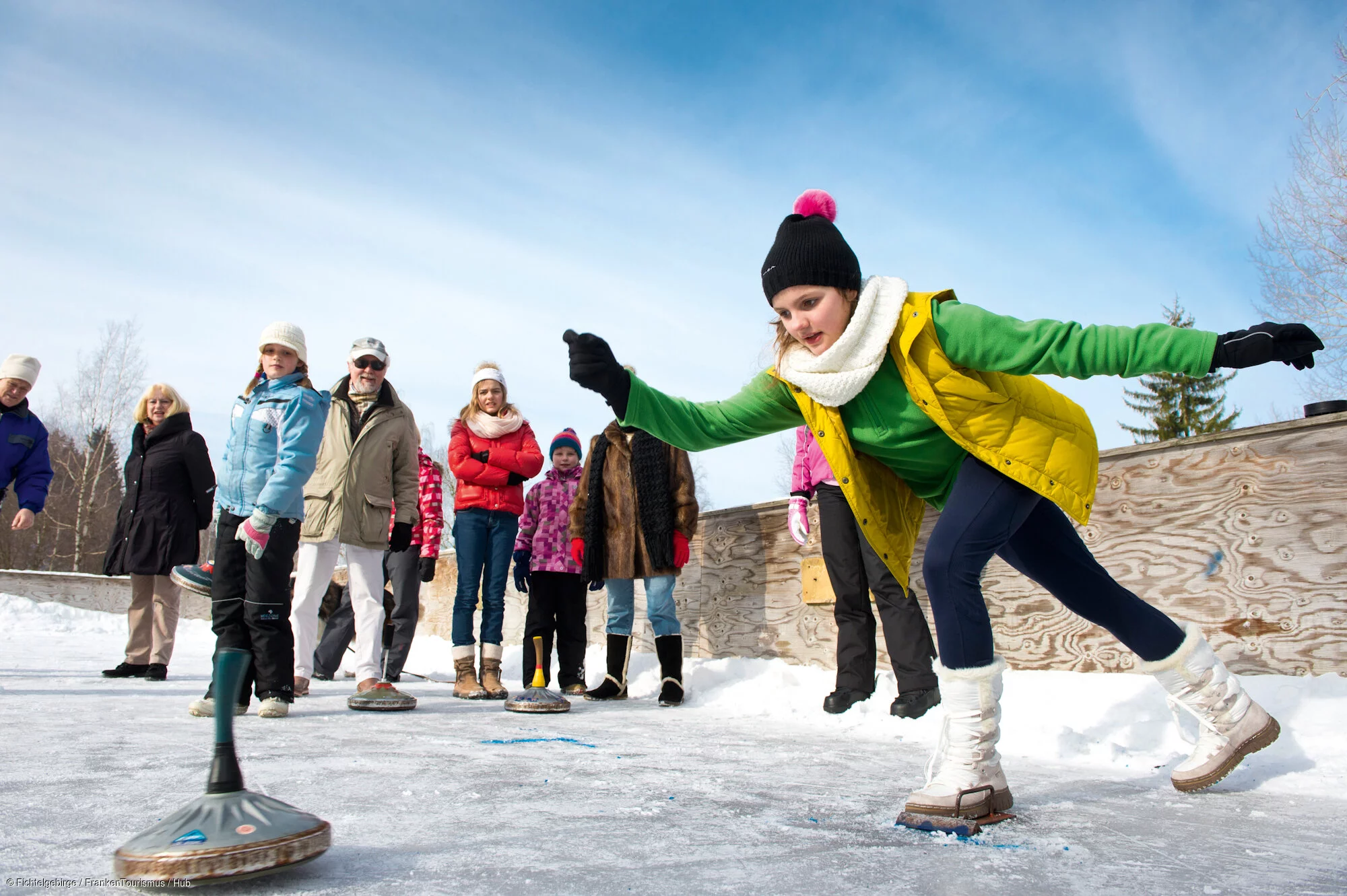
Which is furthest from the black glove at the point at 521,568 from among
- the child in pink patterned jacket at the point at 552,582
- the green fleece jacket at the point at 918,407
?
the green fleece jacket at the point at 918,407

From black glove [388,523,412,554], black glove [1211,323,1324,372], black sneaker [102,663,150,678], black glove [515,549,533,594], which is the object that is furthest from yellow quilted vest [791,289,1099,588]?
black sneaker [102,663,150,678]

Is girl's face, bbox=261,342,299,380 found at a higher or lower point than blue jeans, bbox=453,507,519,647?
higher

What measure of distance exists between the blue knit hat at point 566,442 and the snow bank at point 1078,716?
178 centimetres

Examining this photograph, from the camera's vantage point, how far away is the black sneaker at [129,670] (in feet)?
19.2

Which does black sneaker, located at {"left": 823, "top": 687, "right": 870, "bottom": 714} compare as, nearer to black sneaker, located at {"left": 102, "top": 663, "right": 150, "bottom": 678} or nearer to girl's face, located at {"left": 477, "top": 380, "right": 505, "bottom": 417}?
girl's face, located at {"left": 477, "top": 380, "right": 505, "bottom": 417}

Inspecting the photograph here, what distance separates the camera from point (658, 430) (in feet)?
8.70

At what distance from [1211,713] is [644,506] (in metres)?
3.57

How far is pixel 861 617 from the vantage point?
4523 mm

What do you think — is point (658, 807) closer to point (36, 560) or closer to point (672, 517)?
point (672, 517)

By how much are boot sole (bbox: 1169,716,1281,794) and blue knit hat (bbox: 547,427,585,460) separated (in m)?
4.66

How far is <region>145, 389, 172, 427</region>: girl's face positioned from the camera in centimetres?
616

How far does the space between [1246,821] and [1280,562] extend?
195 cm

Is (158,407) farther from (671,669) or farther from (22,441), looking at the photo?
(671,669)

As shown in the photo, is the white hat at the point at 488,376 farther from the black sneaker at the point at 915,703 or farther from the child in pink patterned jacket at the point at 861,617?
the black sneaker at the point at 915,703
